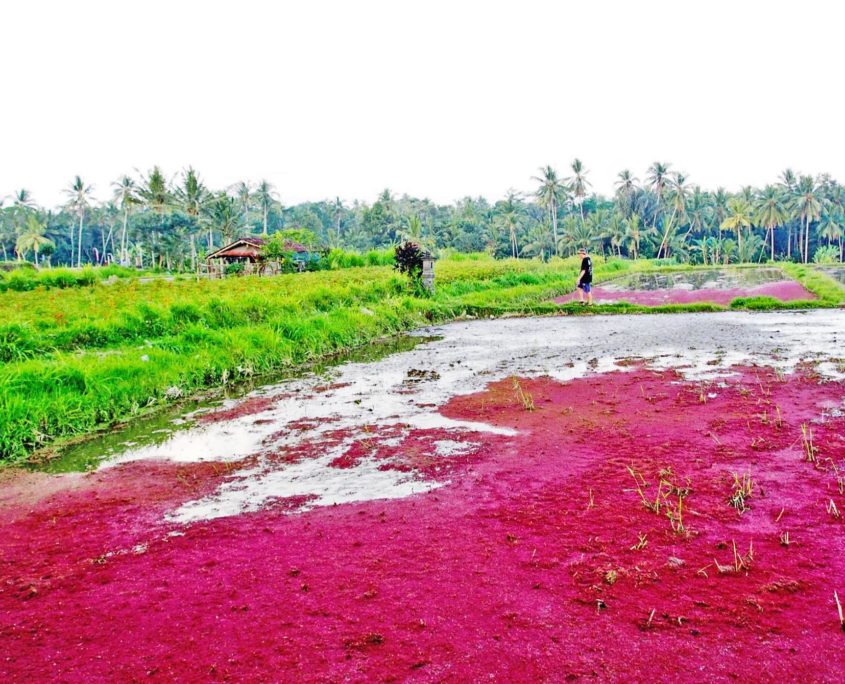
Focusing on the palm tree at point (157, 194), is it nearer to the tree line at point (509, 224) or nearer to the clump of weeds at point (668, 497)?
the tree line at point (509, 224)

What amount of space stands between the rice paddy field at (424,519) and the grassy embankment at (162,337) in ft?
0.23

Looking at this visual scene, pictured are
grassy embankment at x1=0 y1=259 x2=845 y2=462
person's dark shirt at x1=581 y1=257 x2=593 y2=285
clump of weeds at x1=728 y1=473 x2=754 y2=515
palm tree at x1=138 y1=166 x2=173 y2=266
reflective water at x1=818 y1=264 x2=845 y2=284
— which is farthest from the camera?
palm tree at x1=138 y1=166 x2=173 y2=266

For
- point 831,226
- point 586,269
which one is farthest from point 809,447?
point 831,226

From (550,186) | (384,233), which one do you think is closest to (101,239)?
(384,233)

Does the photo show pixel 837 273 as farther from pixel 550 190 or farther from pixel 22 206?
pixel 22 206

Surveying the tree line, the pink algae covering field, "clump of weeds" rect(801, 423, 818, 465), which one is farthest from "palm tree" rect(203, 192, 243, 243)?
"clump of weeds" rect(801, 423, 818, 465)

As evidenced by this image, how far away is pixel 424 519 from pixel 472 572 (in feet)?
2.39

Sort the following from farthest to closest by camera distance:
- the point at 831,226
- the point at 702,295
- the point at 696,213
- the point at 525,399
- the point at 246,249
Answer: the point at 696,213 < the point at 831,226 < the point at 246,249 < the point at 702,295 < the point at 525,399

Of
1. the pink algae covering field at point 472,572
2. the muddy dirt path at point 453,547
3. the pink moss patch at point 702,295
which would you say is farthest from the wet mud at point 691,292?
the pink algae covering field at point 472,572

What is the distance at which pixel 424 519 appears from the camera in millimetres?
3703

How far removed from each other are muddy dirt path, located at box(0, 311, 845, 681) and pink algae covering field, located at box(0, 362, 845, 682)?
1cm

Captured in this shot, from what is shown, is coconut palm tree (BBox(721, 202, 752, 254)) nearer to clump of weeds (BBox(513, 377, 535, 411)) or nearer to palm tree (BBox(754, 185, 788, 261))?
palm tree (BBox(754, 185, 788, 261))

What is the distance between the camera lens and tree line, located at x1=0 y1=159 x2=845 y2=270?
1889 inches

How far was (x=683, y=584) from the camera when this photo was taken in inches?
109
